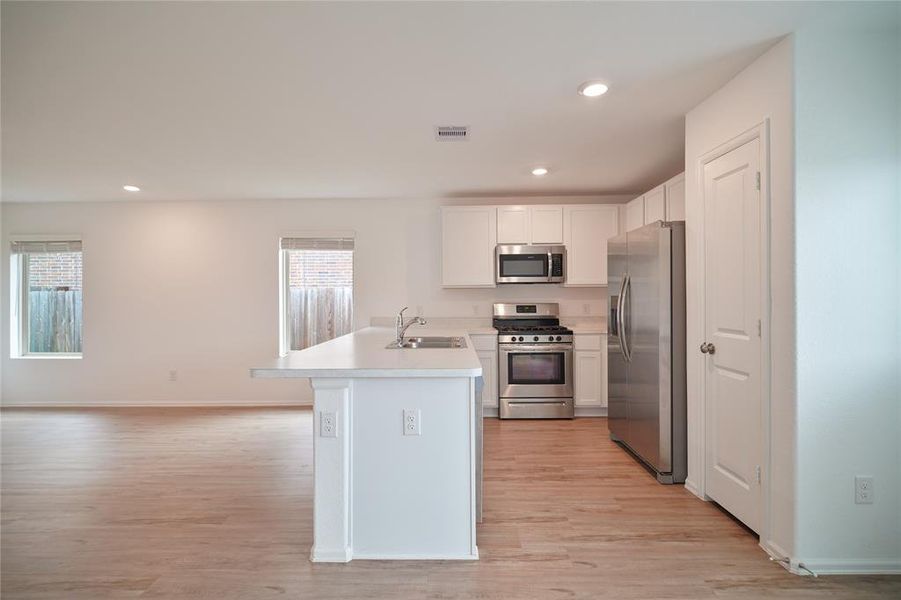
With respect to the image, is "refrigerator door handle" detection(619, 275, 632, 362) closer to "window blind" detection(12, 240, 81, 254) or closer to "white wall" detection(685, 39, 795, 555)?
"white wall" detection(685, 39, 795, 555)

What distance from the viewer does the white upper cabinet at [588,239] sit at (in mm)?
4867

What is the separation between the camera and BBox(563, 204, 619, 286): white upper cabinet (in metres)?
4.87

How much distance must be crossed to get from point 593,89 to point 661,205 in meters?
1.59

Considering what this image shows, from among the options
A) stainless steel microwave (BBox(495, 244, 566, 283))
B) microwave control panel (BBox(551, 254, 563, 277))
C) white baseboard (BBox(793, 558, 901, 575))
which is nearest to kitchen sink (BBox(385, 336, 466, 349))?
stainless steel microwave (BBox(495, 244, 566, 283))

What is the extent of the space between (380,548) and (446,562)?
306mm

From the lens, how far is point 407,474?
2.09 metres

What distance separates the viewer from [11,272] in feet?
17.6

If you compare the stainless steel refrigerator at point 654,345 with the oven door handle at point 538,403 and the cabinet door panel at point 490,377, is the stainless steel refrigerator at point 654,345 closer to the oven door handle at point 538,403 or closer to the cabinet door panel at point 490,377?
the oven door handle at point 538,403

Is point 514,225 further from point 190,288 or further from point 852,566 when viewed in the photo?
point 190,288

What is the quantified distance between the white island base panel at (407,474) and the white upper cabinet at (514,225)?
9.93 ft

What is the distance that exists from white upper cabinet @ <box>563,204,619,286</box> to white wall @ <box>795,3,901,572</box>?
9.35ft

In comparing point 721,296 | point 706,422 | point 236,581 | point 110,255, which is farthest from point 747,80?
point 110,255

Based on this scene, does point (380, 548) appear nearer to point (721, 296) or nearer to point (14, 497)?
point (721, 296)

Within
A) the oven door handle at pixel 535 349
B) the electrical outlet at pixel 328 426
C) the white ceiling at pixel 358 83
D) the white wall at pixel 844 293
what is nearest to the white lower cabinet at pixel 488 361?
the oven door handle at pixel 535 349
